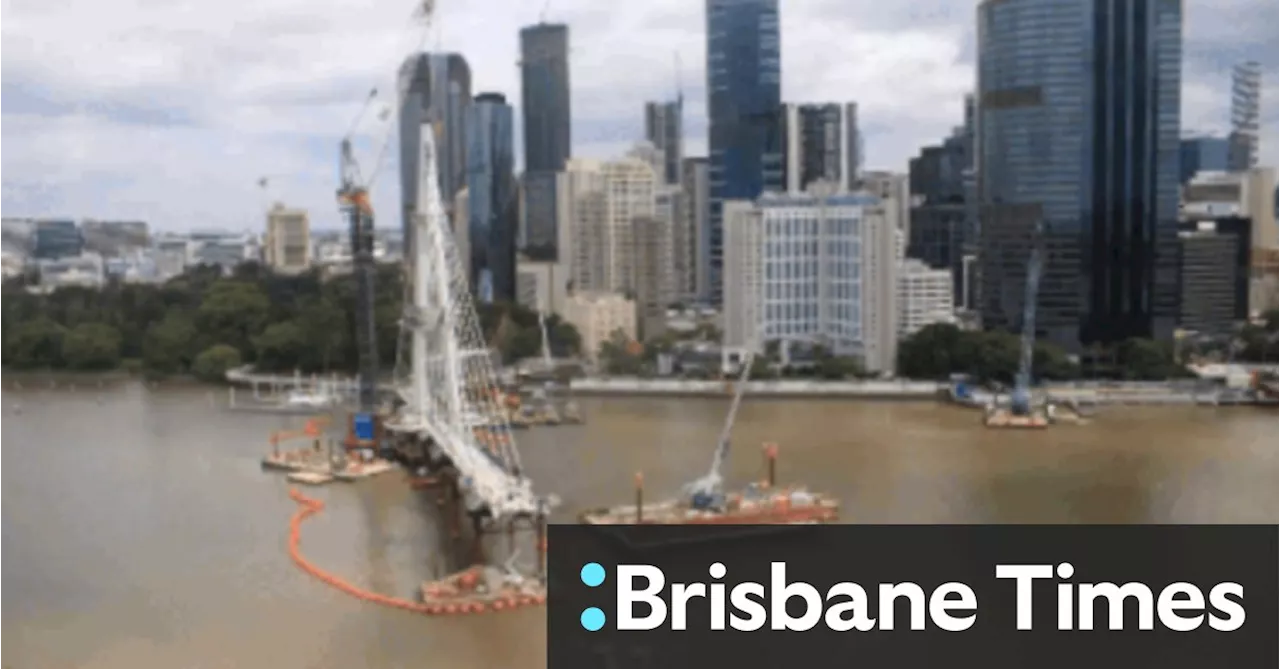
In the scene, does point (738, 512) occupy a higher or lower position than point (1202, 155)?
lower

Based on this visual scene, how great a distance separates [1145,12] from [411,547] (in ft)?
17.8

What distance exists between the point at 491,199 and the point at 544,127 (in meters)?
0.60

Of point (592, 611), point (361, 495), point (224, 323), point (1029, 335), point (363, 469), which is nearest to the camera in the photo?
point (592, 611)

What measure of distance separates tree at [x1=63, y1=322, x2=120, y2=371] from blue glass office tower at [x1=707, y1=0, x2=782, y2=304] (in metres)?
3.15

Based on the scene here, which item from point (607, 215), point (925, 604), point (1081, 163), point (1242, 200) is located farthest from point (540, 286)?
point (925, 604)

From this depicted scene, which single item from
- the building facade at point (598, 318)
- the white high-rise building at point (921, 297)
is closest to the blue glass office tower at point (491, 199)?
the building facade at point (598, 318)

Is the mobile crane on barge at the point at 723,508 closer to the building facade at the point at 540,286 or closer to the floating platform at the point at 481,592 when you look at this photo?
the floating platform at the point at 481,592

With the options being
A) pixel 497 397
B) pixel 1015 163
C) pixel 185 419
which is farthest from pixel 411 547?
pixel 1015 163

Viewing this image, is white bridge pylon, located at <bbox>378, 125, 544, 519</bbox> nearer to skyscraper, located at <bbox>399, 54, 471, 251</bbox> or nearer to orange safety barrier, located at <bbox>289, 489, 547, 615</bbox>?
skyscraper, located at <bbox>399, 54, 471, 251</bbox>

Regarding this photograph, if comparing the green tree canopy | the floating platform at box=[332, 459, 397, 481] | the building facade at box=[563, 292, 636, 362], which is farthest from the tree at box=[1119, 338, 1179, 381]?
the floating platform at box=[332, 459, 397, 481]

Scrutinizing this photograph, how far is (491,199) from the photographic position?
7250 millimetres

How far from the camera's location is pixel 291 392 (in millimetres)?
7648

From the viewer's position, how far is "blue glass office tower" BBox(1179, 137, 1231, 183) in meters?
7.34

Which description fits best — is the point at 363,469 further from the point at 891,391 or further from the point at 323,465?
the point at 891,391
